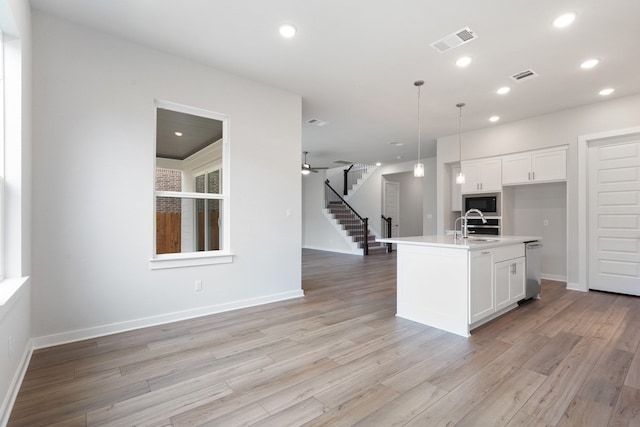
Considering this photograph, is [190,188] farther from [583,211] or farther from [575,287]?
[575,287]

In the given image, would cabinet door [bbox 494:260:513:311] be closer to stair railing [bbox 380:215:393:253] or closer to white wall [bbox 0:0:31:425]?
white wall [bbox 0:0:31:425]

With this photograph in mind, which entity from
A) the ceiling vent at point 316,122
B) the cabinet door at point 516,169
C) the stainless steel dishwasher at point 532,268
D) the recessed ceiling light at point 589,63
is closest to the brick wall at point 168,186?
the ceiling vent at point 316,122

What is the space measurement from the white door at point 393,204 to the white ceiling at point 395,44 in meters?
5.76

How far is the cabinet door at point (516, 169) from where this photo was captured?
5.60m

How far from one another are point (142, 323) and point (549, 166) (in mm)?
6501

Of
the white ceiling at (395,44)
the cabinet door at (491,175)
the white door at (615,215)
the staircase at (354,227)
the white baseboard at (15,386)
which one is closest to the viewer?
the white baseboard at (15,386)

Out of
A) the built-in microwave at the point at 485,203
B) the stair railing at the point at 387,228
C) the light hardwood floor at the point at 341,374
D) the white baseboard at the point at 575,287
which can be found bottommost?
the light hardwood floor at the point at 341,374

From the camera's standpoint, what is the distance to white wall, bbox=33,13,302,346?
2.82 metres

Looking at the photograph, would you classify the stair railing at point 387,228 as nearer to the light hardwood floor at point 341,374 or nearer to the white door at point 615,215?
the white door at point 615,215

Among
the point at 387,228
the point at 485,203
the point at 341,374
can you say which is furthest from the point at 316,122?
the point at 387,228

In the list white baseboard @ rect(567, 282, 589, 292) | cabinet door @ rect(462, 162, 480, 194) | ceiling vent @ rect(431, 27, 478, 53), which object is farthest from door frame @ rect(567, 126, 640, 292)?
ceiling vent @ rect(431, 27, 478, 53)

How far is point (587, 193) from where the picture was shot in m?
4.93

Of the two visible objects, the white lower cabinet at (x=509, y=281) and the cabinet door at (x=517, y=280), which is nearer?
the white lower cabinet at (x=509, y=281)

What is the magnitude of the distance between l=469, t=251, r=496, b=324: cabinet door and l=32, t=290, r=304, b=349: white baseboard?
239cm
